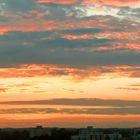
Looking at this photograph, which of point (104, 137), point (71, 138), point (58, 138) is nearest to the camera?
point (58, 138)

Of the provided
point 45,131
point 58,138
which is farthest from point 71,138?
point 45,131

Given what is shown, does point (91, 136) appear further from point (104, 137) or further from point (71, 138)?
point (71, 138)

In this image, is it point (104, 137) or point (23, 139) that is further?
point (104, 137)

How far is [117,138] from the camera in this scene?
109750 millimetres

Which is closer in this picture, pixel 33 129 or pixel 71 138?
pixel 71 138

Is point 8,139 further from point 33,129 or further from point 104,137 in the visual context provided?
point 33,129

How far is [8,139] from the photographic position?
102625 mm

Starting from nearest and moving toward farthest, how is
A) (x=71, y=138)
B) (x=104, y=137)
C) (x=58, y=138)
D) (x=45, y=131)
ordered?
(x=58, y=138), (x=71, y=138), (x=104, y=137), (x=45, y=131)

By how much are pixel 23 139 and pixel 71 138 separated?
9191 millimetres

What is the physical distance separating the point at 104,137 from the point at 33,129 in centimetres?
2309

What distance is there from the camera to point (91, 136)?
116 m

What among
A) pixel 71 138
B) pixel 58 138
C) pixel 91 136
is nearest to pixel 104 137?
pixel 91 136

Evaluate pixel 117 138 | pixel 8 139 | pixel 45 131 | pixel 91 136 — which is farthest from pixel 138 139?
pixel 45 131

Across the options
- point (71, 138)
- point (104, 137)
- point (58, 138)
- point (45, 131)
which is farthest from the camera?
point (45, 131)
